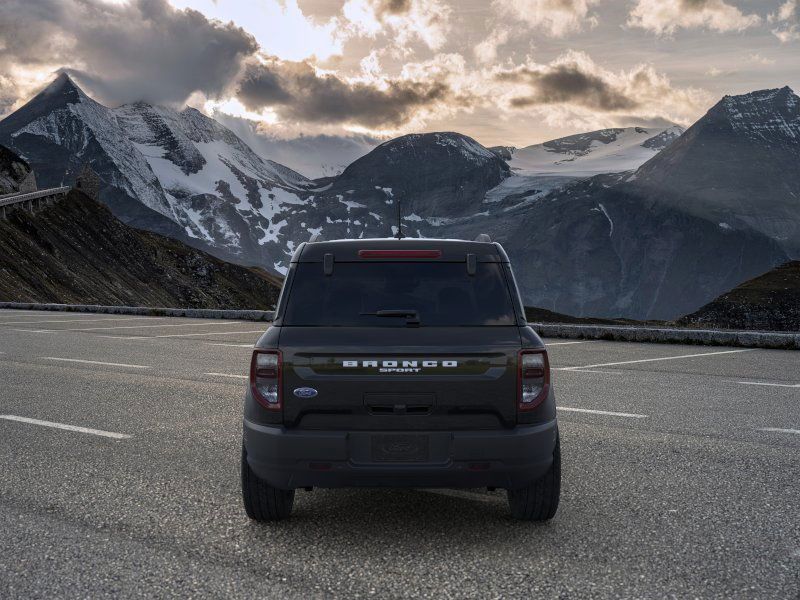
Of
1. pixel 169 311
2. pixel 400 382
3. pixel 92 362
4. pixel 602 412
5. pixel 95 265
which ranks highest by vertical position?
pixel 400 382

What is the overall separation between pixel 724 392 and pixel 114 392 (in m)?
7.89

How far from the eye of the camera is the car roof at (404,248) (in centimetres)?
470

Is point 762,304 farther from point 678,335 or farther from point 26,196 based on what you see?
point 678,335

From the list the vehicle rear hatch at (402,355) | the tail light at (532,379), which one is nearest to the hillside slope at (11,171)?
the vehicle rear hatch at (402,355)

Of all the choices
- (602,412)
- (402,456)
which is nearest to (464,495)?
(402,456)

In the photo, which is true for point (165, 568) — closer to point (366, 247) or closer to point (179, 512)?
point (179, 512)

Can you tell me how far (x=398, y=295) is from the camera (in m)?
4.64

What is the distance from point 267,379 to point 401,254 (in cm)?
108

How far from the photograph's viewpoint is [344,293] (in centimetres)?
464

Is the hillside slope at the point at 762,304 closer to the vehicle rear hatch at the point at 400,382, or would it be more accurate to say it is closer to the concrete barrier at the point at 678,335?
the concrete barrier at the point at 678,335

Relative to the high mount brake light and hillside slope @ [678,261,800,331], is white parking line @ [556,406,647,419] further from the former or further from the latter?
hillside slope @ [678,261,800,331]

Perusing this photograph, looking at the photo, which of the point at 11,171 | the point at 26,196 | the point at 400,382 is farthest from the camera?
the point at 11,171

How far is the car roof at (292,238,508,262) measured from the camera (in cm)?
470

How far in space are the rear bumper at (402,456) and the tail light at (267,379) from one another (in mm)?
191
